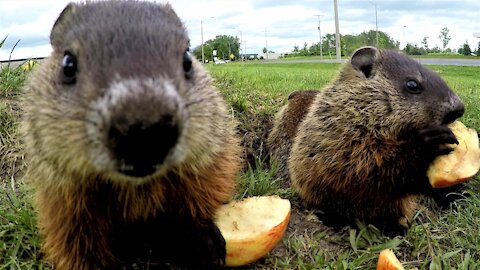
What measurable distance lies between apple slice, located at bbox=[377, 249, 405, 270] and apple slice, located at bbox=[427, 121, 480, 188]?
36.4 inches

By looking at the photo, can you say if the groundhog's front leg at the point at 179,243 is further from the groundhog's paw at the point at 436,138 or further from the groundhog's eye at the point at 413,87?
the groundhog's eye at the point at 413,87

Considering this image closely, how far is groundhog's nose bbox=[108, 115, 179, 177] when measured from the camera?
6.12ft

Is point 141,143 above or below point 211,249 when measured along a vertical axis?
above

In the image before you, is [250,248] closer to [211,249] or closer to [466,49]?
[211,249]

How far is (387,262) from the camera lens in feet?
10.6

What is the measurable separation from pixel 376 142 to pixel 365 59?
82 centimetres

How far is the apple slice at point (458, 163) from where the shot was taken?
4.08 m

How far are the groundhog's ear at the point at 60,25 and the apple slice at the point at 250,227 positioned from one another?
1.23 metres

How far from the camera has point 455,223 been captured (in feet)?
13.9

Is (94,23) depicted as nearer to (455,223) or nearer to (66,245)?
(66,245)

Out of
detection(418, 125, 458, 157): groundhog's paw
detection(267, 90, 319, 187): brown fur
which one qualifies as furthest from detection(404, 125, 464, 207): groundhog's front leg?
detection(267, 90, 319, 187): brown fur

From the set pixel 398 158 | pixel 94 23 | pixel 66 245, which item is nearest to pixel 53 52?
pixel 94 23

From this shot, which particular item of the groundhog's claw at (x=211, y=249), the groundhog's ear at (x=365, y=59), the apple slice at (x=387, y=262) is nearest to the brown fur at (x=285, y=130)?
the groundhog's ear at (x=365, y=59)

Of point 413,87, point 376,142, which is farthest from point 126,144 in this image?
point 413,87
